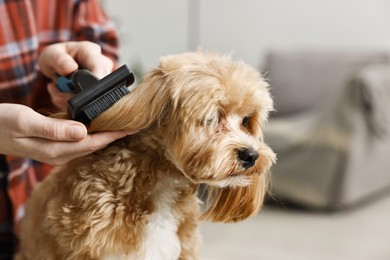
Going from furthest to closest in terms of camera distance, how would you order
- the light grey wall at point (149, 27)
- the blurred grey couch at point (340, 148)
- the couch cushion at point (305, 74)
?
1. the light grey wall at point (149, 27)
2. the couch cushion at point (305, 74)
3. the blurred grey couch at point (340, 148)

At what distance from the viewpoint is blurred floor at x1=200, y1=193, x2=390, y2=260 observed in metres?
3.21

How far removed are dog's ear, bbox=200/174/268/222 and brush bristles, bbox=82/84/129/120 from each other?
264 mm

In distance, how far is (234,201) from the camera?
1.19 meters

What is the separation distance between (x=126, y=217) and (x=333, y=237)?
2582mm

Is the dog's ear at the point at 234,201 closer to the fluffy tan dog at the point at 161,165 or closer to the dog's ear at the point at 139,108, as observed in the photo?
the fluffy tan dog at the point at 161,165

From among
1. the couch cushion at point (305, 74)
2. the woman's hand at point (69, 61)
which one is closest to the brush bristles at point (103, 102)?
the woman's hand at point (69, 61)

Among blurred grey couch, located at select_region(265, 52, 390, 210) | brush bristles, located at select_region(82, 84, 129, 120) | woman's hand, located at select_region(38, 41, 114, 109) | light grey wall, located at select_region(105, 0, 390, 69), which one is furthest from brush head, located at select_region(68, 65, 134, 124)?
light grey wall, located at select_region(105, 0, 390, 69)

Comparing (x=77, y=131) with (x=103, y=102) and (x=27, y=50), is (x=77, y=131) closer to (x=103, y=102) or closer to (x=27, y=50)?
(x=103, y=102)

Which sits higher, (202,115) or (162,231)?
(202,115)

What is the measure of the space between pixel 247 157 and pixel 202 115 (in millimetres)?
103

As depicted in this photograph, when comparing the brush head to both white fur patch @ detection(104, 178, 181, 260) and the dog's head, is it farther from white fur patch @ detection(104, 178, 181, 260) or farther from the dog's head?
white fur patch @ detection(104, 178, 181, 260)

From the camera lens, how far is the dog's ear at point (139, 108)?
1036 millimetres

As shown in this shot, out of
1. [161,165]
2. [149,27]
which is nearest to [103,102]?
[161,165]

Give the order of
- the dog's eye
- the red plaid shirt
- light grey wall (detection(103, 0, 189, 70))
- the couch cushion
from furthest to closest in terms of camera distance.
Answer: light grey wall (detection(103, 0, 189, 70)), the couch cushion, the red plaid shirt, the dog's eye
